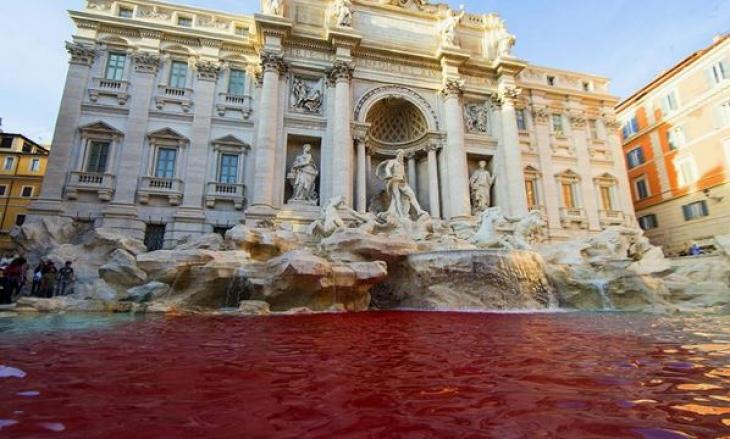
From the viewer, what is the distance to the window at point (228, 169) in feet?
50.6

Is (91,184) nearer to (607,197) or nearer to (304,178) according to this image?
(304,178)

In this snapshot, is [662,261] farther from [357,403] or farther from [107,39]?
[107,39]

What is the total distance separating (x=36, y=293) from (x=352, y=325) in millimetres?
9945

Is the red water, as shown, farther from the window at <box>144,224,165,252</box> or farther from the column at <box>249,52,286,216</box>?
the window at <box>144,224,165,252</box>

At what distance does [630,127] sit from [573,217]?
1175 centimetres

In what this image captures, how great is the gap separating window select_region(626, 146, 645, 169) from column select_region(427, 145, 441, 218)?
666 inches

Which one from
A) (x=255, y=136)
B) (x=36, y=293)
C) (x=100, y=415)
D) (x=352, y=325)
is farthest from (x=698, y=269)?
(x=36, y=293)

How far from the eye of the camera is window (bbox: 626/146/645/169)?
79.6 ft

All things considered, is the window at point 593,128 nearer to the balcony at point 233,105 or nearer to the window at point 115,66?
the balcony at point 233,105

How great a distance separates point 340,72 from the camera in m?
16.2

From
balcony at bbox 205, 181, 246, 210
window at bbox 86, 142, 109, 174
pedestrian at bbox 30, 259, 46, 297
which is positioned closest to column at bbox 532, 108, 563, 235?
balcony at bbox 205, 181, 246, 210

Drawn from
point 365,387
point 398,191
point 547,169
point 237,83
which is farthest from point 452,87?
point 365,387

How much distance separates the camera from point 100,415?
61.7 inches

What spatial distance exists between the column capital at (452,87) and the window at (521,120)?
203 inches
